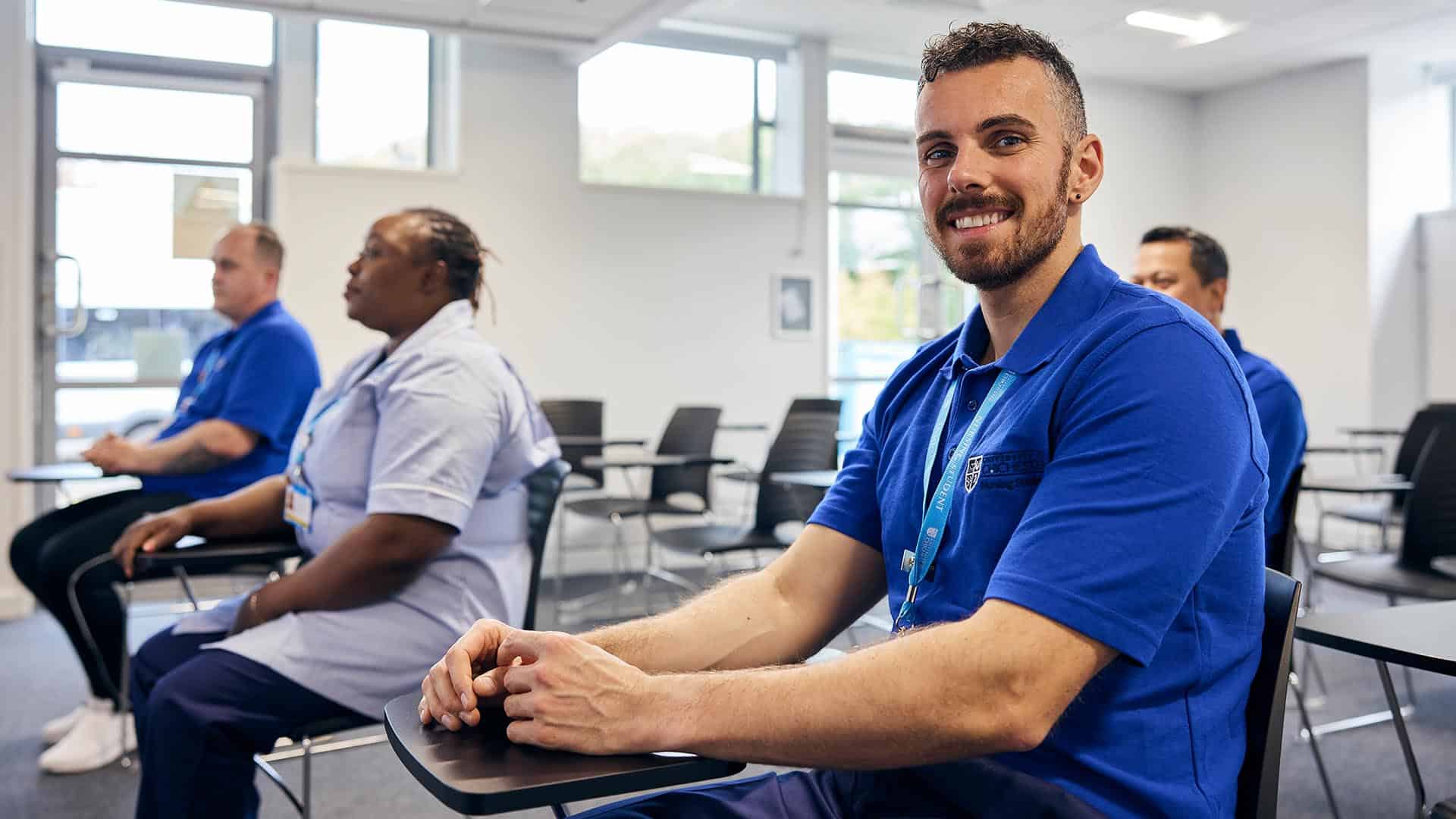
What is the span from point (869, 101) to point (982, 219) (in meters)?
7.35

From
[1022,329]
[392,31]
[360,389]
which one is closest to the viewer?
[1022,329]

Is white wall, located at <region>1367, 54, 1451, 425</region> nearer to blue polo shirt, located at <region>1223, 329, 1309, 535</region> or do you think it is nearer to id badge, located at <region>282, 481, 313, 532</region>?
blue polo shirt, located at <region>1223, 329, 1309, 535</region>

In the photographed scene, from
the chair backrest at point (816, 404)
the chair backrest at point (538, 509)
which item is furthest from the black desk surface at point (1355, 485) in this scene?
the chair backrest at point (538, 509)

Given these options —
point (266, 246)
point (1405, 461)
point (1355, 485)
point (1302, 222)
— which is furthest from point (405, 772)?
Result: point (1302, 222)

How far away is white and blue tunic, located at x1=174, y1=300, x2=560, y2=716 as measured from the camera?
2014 mm

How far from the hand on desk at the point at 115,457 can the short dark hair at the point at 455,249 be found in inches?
59.4

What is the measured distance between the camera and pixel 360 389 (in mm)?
2219

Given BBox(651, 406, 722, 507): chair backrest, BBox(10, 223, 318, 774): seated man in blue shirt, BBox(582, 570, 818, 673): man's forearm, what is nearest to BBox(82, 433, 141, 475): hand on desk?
BBox(10, 223, 318, 774): seated man in blue shirt

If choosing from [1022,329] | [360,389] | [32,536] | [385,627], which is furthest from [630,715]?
[32,536]

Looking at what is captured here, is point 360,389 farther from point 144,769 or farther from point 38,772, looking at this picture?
point 38,772

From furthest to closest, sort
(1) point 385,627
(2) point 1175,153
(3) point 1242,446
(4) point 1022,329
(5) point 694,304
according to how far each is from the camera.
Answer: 1. (2) point 1175,153
2. (5) point 694,304
3. (1) point 385,627
4. (4) point 1022,329
5. (3) point 1242,446

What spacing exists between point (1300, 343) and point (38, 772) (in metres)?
8.35

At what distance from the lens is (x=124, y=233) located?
6.20 m

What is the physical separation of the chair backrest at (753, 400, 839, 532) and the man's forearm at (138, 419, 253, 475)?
1983 mm
